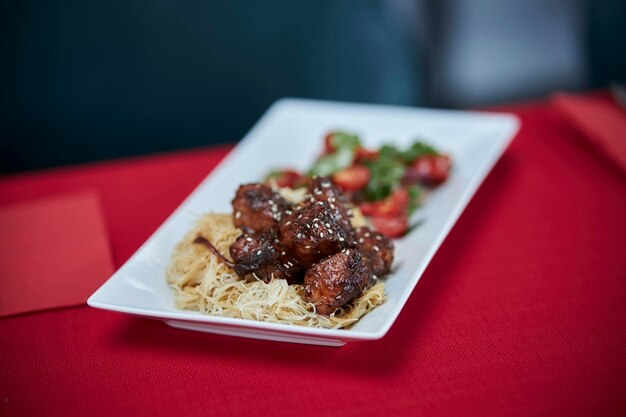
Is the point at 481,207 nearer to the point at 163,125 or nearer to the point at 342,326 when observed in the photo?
the point at 342,326

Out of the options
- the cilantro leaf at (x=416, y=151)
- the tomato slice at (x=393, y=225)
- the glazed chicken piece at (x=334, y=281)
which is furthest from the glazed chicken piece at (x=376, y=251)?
the cilantro leaf at (x=416, y=151)

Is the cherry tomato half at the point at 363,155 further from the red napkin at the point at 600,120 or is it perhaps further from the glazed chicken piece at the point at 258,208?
the red napkin at the point at 600,120

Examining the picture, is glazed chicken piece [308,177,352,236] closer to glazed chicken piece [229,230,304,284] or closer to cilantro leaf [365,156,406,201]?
glazed chicken piece [229,230,304,284]

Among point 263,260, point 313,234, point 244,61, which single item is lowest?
point 244,61

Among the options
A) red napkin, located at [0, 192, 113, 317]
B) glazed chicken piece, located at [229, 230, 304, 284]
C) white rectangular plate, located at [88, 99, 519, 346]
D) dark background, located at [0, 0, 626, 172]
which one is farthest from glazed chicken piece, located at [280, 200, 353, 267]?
dark background, located at [0, 0, 626, 172]

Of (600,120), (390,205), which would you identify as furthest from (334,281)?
Result: (600,120)

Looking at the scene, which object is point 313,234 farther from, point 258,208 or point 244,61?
point 244,61

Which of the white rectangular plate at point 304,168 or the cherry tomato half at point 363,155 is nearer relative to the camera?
the white rectangular plate at point 304,168
